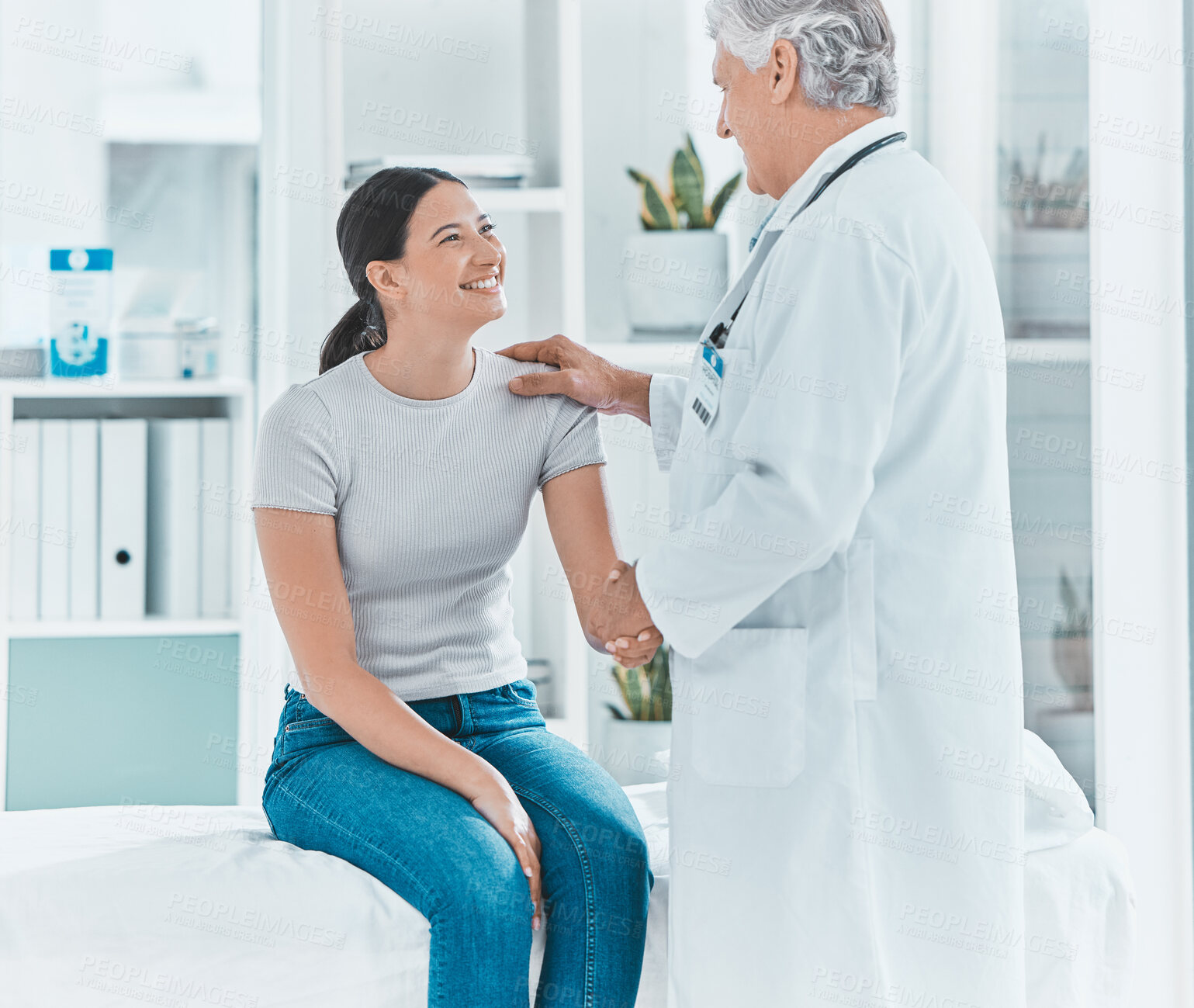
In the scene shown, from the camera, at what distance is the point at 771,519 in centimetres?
117

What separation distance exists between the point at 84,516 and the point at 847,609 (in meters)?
1.69

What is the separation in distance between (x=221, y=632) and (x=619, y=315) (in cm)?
109

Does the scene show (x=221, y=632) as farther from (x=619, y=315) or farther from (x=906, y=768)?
(x=906, y=768)

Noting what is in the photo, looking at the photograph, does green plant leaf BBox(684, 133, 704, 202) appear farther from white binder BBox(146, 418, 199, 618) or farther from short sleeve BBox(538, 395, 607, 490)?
white binder BBox(146, 418, 199, 618)

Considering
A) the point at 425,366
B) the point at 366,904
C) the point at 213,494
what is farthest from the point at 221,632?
the point at 366,904

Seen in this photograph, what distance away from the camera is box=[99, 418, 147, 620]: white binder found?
7.68ft

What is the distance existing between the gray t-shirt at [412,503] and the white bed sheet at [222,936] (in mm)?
283

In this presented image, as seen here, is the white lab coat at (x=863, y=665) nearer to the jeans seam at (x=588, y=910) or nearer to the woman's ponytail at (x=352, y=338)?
the jeans seam at (x=588, y=910)

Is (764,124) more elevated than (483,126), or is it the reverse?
(483,126)

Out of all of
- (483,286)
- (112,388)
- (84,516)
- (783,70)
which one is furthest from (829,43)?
(84,516)

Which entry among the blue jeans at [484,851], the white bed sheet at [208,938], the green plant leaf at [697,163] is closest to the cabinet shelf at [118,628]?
the blue jeans at [484,851]

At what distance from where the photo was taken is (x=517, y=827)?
1.38m

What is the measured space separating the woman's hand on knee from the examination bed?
7 centimetres

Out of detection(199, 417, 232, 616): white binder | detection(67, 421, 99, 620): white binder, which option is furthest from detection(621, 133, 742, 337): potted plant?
detection(67, 421, 99, 620): white binder
